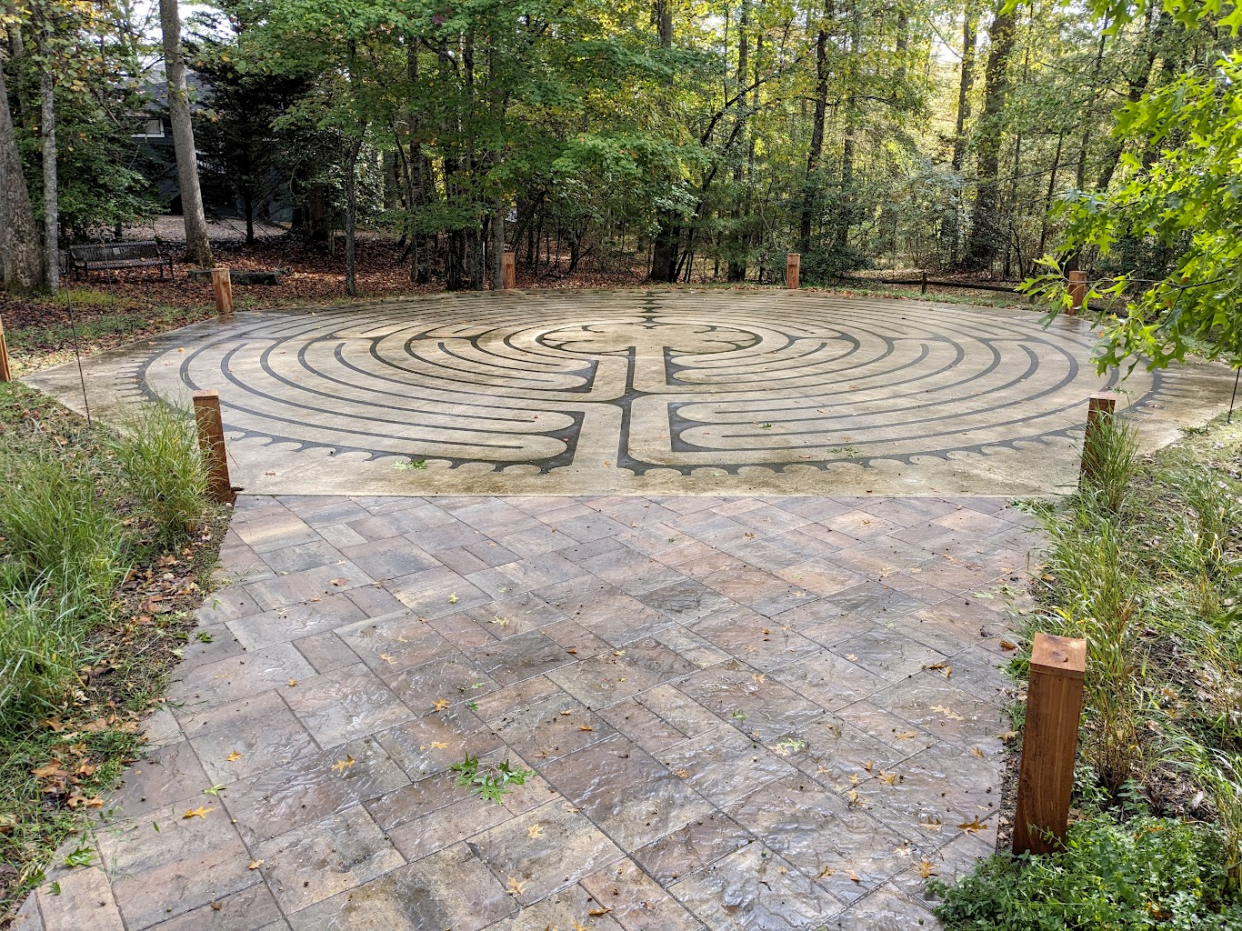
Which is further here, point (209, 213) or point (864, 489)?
point (209, 213)

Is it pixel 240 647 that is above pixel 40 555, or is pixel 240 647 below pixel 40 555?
below

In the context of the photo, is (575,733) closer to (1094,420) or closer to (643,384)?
(1094,420)

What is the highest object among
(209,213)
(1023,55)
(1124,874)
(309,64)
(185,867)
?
(1023,55)

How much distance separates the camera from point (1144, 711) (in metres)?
3.12

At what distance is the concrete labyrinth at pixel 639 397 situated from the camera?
601 centimetres

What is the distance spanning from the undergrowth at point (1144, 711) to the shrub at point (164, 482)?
407 cm

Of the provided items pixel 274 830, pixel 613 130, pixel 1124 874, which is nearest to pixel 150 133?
pixel 613 130

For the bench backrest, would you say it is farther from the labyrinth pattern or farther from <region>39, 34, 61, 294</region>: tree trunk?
the labyrinth pattern

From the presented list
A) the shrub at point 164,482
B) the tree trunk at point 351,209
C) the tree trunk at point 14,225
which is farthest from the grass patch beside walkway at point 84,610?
the tree trunk at point 351,209

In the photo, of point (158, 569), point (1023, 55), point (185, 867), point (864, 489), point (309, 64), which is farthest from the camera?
point (1023, 55)

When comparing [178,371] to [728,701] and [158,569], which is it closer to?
[158,569]

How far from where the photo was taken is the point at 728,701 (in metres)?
3.34

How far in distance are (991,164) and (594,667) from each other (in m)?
18.7

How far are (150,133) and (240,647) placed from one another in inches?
933
